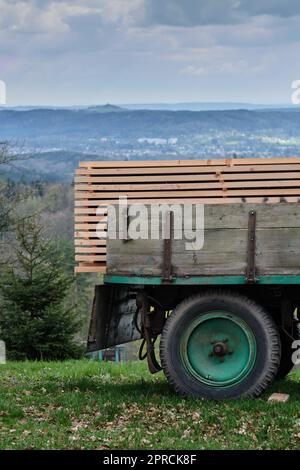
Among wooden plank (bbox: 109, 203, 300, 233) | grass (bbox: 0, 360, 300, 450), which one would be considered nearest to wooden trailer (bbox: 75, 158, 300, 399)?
wooden plank (bbox: 109, 203, 300, 233)

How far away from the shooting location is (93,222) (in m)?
9.95

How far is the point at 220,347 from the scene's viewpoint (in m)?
9.33

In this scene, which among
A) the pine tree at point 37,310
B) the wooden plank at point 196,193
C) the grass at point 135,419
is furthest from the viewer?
the pine tree at point 37,310

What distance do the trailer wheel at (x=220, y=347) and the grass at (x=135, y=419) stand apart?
231 mm

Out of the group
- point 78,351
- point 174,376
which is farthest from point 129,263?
point 78,351

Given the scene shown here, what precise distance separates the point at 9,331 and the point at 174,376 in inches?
535

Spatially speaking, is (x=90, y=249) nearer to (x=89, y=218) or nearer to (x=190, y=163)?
(x=89, y=218)

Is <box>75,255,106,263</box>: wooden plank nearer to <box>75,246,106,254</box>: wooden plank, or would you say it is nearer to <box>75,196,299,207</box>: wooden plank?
<box>75,246,106,254</box>: wooden plank

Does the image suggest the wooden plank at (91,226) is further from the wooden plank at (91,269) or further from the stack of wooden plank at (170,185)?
the wooden plank at (91,269)

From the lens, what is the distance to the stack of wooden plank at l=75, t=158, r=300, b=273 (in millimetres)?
9781

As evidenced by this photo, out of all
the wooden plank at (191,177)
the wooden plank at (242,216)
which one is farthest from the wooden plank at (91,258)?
the wooden plank at (242,216)

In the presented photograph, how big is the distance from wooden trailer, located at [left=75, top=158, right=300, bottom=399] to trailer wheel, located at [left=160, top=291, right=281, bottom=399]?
1 centimetres

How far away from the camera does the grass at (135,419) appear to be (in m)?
7.66
